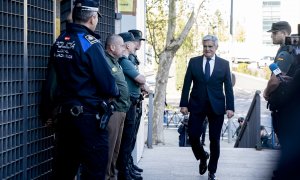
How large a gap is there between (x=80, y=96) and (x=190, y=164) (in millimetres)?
5801

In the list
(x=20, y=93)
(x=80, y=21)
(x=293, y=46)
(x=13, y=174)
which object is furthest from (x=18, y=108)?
(x=293, y=46)

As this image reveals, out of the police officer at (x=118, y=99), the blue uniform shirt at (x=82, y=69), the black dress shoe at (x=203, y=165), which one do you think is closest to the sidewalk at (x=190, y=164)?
the black dress shoe at (x=203, y=165)

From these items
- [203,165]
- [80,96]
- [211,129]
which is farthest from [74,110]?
[203,165]

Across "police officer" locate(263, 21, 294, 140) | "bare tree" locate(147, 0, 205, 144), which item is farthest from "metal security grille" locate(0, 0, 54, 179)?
"bare tree" locate(147, 0, 205, 144)

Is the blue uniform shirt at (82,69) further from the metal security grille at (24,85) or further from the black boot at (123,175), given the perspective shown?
the black boot at (123,175)

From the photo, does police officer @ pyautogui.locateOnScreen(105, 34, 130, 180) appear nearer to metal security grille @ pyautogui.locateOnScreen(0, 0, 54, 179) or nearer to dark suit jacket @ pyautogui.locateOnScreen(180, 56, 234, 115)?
metal security grille @ pyautogui.locateOnScreen(0, 0, 54, 179)

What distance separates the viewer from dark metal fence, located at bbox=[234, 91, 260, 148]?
13516mm

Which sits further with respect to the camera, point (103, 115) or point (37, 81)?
point (37, 81)

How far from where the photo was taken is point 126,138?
8.05 meters

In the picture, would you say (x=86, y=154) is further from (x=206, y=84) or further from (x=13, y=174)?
(x=206, y=84)

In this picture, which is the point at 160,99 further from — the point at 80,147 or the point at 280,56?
the point at 80,147

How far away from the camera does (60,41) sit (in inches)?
229

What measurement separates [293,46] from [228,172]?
325cm

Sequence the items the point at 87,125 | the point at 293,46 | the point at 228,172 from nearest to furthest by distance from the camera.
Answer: the point at 87,125 < the point at 293,46 < the point at 228,172
